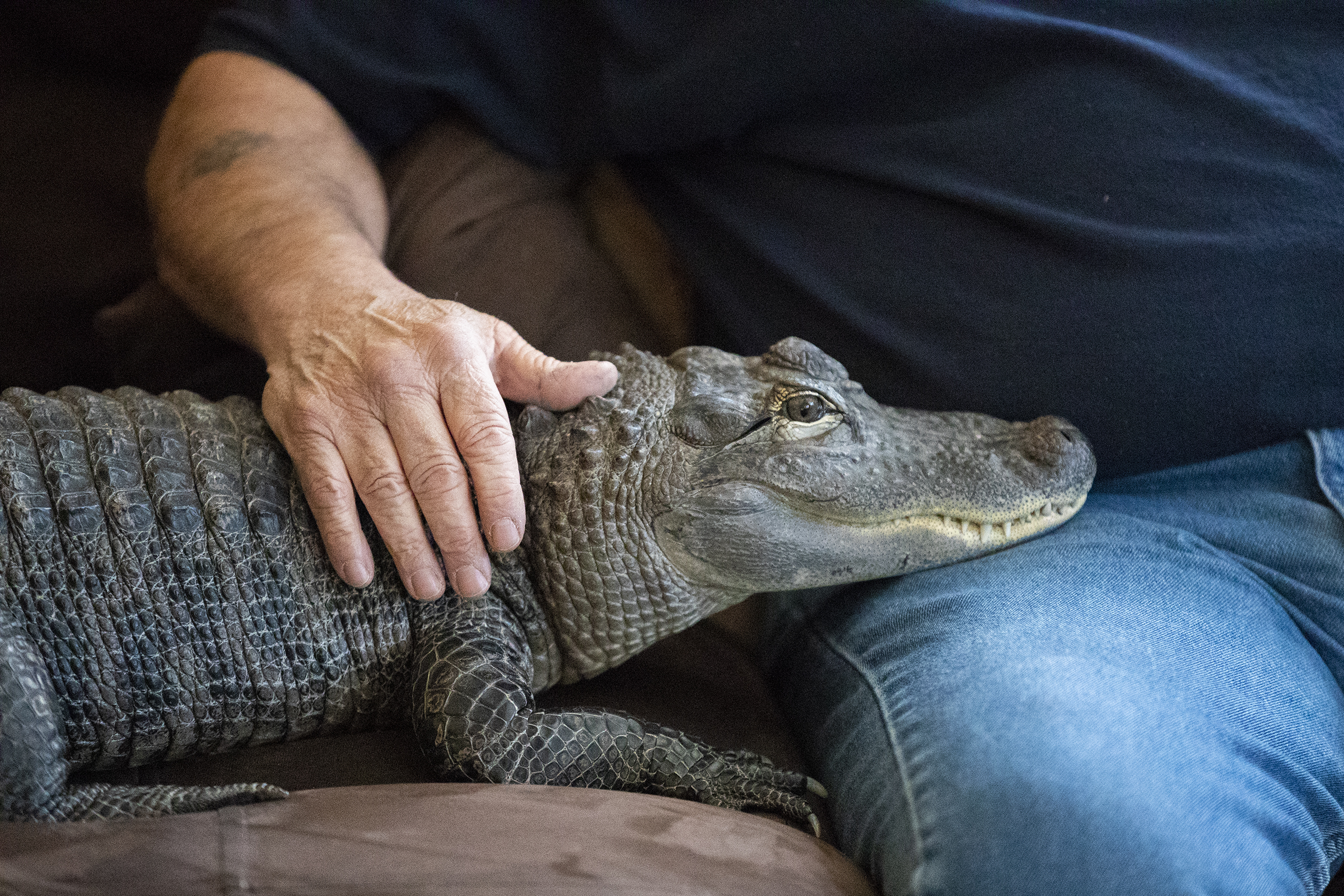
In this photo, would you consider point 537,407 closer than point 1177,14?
Yes

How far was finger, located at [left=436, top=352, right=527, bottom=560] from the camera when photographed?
1.38m

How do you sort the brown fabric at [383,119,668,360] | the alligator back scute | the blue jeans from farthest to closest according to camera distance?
the brown fabric at [383,119,668,360]
the alligator back scute
the blue jeans

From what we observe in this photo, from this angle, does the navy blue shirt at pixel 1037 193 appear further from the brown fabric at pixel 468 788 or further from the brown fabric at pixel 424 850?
the brown fabric at pixel 424 850

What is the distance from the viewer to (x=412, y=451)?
138 cm

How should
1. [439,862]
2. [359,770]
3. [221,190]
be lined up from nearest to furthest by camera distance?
[439,862] → [359,770] → [221,190]

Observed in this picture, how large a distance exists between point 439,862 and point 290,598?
49 centimetres

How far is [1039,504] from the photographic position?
1.58 meters

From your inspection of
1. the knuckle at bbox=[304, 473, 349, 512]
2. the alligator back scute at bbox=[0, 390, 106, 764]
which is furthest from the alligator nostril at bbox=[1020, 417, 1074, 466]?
the alligator back scute at bbox=[0, 390, 106, 764]

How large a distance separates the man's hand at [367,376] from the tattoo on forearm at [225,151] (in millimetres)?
29

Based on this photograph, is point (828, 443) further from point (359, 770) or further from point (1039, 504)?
point (359, 770)

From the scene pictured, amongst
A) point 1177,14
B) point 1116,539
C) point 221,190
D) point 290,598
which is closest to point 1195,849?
point 1116,539

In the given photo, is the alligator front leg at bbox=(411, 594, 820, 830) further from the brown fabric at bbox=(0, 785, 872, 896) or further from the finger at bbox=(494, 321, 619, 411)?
the finger at bbox=(494, 321, 619, 411)

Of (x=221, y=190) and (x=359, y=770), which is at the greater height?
(x=221, y=190)

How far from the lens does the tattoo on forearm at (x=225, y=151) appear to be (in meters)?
1.89
